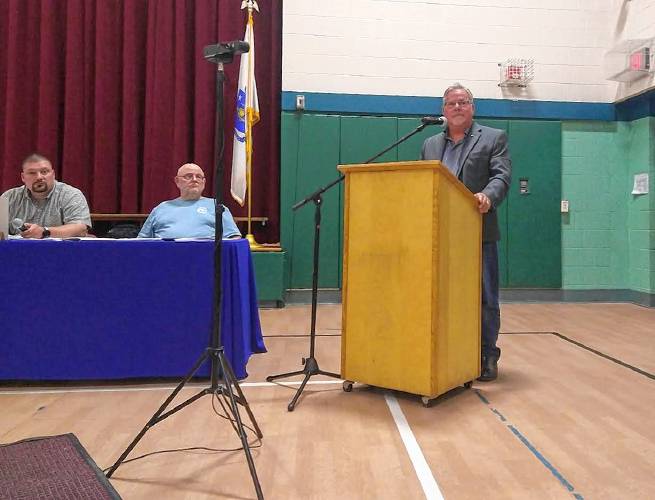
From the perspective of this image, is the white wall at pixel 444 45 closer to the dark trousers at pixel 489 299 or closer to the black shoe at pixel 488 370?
the dark trousers at pixel 489 299

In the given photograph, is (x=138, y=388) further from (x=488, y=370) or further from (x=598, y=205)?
(x=598, y=205)

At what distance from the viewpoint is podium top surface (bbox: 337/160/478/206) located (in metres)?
1.91

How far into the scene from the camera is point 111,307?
7.56ft

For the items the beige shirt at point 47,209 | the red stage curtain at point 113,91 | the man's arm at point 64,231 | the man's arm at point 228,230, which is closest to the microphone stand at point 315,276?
the man's arm at point 228,230

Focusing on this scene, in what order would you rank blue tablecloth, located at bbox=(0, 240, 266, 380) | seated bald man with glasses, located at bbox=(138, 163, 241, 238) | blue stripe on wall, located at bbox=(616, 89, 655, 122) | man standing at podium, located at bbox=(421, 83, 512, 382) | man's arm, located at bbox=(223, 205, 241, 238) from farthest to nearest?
blue stripe on wall, located at bbox=(616, 89, 655, 122)
seated bald man with glasses, located at bbox=(138, 163, 241, 238)
man's arm, located at bbox=(223, 205, 241, 238)
man standing at podium, located at bbox=(421, 83, 512, 382)
blue tablecloth, located at bbox=(0, 240, 266, 380)

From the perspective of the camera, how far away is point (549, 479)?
1.46 metres

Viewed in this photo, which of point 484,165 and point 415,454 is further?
point 484,165

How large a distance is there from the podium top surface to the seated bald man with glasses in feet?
4.06

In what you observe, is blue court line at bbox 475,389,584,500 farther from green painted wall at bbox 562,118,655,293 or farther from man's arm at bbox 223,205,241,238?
green painted wall at bbox 562,118,655,293

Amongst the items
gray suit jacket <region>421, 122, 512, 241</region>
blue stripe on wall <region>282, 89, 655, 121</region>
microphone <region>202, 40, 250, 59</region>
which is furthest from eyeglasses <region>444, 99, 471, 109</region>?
blue stripe on wall <region>282, 89, 655, 121</region>

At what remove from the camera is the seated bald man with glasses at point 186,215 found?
316 centimetres

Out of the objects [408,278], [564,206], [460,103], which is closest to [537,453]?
[408,278]

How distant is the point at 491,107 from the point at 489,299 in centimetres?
332

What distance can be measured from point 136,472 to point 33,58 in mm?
4710
